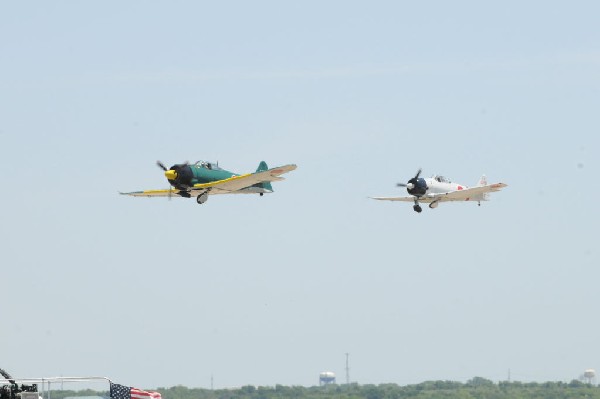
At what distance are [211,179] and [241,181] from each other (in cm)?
258

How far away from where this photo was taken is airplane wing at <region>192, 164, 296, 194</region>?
369 ft

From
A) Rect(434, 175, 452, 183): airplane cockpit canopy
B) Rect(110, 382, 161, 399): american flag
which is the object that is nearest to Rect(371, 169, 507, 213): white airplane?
Rect(434, 175, 452, 183): airplane cockpit canopy

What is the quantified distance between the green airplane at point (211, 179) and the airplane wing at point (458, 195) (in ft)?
72.9

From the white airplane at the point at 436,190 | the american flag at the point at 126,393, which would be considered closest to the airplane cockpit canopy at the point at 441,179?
the white airplane at the point at 436,190

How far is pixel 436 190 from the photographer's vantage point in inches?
5226

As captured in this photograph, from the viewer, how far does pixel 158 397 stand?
212 feet

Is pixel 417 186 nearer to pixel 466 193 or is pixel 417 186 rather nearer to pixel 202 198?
pixel 466 193

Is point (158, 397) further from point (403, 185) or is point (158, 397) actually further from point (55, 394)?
point (403, 185)

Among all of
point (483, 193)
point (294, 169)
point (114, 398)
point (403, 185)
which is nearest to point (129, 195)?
point (294, 169)

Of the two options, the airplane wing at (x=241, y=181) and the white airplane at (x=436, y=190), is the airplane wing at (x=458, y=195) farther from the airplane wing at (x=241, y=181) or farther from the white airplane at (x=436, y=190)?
the airplane wing at (x=241, y=181)

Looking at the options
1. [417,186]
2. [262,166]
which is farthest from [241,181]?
[417,186]

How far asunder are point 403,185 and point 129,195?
96.2 ft

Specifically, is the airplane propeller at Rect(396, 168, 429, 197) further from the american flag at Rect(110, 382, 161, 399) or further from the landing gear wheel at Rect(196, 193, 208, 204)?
the american flag at Rect(110, 382, 161, 399)

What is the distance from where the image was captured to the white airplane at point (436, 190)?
431 ft
